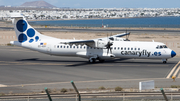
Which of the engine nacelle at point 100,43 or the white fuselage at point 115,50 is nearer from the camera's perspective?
the white fuselage at point 115,50

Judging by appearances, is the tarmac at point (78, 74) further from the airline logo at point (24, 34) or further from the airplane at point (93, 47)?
the airline logo at point (24, 34)

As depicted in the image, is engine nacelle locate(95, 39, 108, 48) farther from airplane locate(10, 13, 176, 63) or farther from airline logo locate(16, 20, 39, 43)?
airline logo locate(16, 20, 39, 43)

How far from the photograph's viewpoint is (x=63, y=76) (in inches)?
1156

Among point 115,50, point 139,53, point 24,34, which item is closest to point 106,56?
point 115,50

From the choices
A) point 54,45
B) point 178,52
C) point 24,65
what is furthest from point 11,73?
point 178,52

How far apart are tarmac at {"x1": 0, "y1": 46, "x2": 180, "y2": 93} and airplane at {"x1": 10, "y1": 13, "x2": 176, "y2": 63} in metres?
1.23

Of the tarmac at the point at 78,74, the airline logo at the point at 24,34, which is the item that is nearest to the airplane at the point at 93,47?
the airline logo at the point at 24,34

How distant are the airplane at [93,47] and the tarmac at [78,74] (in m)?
1.23

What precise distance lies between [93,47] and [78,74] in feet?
29.2

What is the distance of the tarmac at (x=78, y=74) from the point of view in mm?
24734

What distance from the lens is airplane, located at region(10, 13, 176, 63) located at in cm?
3697

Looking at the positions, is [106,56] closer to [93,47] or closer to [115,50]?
[115,50]

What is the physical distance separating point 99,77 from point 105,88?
586cm

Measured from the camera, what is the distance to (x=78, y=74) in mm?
30594
